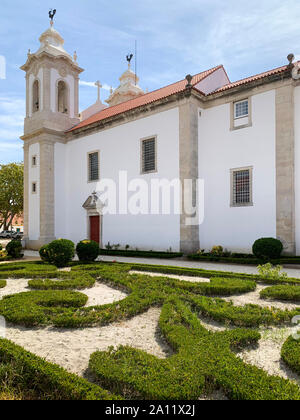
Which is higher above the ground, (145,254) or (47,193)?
(47,193)

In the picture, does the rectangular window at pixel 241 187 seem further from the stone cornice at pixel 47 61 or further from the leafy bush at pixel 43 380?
the stone cornice at pixel 47 61

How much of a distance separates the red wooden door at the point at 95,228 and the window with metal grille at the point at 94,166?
2612 mm

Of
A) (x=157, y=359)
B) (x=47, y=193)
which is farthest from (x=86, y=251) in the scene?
(x=47, y=193)

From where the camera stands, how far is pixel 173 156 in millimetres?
15164

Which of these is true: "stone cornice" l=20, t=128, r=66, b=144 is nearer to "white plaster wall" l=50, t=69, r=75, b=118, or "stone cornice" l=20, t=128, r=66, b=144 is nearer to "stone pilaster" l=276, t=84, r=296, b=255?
"white plaster wall" l=50, t=69, r=75, b=118

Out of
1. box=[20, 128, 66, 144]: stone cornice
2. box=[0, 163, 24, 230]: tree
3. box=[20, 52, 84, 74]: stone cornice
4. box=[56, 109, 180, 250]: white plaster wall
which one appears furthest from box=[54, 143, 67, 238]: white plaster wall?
box=[0, 163, 24, 230]: tree

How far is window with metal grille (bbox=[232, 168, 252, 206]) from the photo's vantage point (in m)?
13.3

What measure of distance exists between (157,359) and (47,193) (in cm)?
1858

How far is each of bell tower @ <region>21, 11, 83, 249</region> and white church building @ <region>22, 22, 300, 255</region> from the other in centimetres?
7

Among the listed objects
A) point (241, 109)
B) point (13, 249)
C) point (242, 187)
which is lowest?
point (13, 249)

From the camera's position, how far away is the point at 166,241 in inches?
597

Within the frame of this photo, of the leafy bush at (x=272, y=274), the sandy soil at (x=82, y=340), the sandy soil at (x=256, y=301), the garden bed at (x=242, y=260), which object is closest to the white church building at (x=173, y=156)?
the garden bed at (x=242, y=260)

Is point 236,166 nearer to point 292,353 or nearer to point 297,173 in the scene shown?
point 297,173

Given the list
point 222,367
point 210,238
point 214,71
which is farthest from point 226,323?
point 214,71
